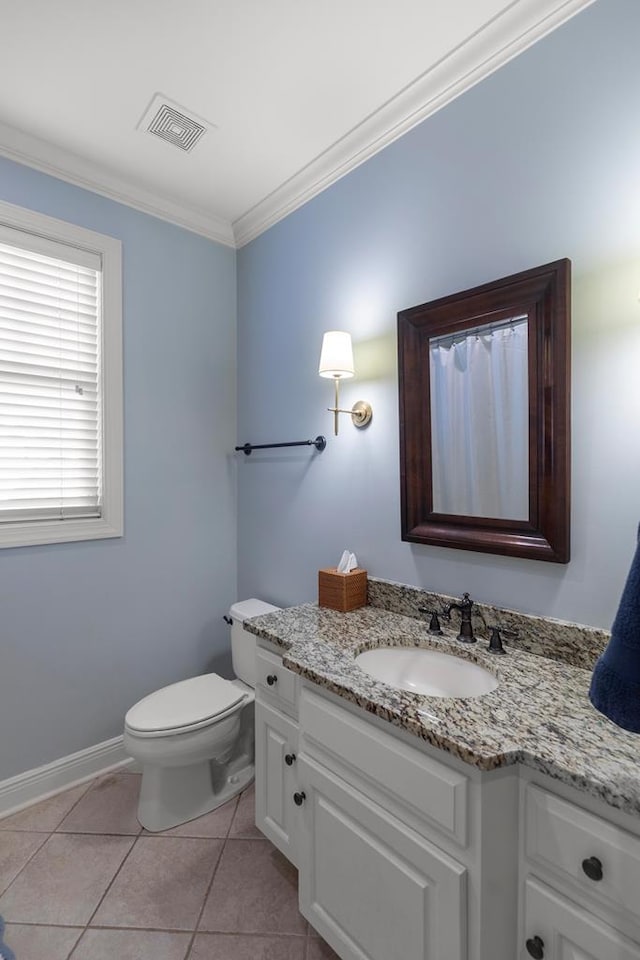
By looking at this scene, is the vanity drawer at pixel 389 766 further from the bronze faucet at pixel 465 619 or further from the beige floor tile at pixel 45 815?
the beige floor tile at pixel 45 815

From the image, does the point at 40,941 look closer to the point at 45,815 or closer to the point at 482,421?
the point at 45,815

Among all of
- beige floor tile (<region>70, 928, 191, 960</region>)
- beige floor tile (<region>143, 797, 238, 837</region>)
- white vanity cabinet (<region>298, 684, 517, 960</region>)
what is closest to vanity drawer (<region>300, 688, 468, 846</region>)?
white vanity cabinet (<region>298, 684, 517, 960</region>)

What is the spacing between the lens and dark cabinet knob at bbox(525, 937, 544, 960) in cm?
84

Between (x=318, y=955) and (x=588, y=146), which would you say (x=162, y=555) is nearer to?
(x=318, y=955)

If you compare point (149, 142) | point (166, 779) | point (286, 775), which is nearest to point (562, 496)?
point (286, 775)

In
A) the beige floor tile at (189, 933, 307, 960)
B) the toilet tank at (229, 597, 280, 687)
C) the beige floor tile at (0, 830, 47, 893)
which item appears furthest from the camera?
the toilet tank at (229, 597, 280, 687)

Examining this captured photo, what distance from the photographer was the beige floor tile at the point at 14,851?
154 cm

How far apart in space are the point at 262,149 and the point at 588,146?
1253 mm

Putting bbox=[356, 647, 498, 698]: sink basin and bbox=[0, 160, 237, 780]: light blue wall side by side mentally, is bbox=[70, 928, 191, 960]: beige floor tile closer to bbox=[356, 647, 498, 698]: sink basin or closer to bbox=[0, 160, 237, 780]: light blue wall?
bbox=[0, 160, 237, 780]: light blue wall

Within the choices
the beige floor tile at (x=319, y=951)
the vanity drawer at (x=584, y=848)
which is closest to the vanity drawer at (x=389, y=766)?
the vanity drawer at (x=584, y=848)

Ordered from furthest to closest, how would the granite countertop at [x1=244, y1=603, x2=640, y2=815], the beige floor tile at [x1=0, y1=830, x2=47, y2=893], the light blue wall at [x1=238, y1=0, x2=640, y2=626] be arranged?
the beige floor tile at [x1=0, y1=830, x2=47, y2=893] → the light blue wall at [x1=238, y1=0, x2=640, y2=626] → the granite countertop at [x1=244, y1=603, x2=640, y2=815]

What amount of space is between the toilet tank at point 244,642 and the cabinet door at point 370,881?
0.82m

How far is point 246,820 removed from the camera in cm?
178

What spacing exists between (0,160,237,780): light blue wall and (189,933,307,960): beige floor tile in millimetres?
1028
